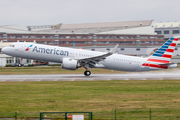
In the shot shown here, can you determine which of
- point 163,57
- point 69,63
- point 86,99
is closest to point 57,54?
point 69,63

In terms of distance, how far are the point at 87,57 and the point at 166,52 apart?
1414cm

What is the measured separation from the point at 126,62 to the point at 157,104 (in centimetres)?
2396

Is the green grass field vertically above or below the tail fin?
below

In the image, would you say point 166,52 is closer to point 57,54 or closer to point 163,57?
point 163,57

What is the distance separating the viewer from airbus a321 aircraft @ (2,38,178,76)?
1742 inches

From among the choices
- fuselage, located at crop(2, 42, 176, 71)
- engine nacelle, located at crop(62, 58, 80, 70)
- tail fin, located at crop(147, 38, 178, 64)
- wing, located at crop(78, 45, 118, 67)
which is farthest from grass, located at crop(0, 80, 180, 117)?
tail fin, located at crop(147, 38, 178, 64)

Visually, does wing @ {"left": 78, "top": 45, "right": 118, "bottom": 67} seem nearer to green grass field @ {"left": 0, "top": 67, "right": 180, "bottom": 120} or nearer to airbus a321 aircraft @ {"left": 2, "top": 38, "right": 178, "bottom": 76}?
airbus a321 aircraft @ {"left": 2, "top": 38, "right": 178, "bottom": 76}

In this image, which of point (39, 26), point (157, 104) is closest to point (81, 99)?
point (157, 104)

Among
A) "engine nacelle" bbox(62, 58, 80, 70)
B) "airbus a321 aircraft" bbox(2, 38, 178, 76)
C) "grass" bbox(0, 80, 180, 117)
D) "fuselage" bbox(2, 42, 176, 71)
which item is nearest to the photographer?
"grass" bbox(0, 80, 180, 117)

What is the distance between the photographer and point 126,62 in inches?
1855

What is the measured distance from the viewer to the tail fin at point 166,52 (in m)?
46.0

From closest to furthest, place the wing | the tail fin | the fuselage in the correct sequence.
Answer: the wing → the fuselage → the tail fin

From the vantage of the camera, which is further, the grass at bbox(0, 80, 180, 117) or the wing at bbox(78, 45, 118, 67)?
the wing at bbox(78, 45, 118, 67)

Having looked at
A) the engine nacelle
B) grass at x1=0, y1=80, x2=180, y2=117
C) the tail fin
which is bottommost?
grass at x1=0, y1=80, x2=180, y2=117
